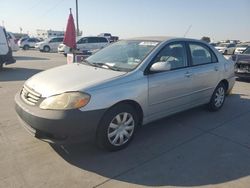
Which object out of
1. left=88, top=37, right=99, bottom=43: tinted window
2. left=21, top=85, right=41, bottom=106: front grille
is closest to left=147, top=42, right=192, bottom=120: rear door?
left=21, top=85, right=41, bottom=106: front grille

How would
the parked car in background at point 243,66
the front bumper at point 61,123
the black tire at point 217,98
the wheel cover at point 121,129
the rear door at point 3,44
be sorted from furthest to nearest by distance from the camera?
the rear door at point 3,44
the parked car in background at point 243,66
the black tire at point 217,98
the wheel cover at point 121,129
the front bumper at point 61,123

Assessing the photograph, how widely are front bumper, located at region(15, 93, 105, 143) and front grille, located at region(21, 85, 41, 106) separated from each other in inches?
4.3

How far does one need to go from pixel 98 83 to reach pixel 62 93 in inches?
18.6

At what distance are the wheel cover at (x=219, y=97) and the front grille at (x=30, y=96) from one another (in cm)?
370

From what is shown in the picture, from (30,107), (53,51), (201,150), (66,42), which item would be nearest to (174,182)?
(201,150)

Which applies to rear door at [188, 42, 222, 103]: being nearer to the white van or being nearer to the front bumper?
the front bumper

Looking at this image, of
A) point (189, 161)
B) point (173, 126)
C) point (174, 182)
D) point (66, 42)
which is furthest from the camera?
point (66, 42)

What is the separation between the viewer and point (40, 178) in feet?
10.1

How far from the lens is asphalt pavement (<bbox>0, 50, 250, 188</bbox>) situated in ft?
10.1

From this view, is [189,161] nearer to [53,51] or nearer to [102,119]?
[102,119]

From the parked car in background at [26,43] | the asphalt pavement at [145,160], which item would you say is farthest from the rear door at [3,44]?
the parked car in background at [26,43]

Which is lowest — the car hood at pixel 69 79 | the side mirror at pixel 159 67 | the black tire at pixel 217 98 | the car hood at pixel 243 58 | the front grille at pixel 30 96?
the black tire at pixel 217 98

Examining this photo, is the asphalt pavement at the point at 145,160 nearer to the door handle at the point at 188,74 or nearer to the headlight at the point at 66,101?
the headlight at the point at 66,101

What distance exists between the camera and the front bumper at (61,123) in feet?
10.5
